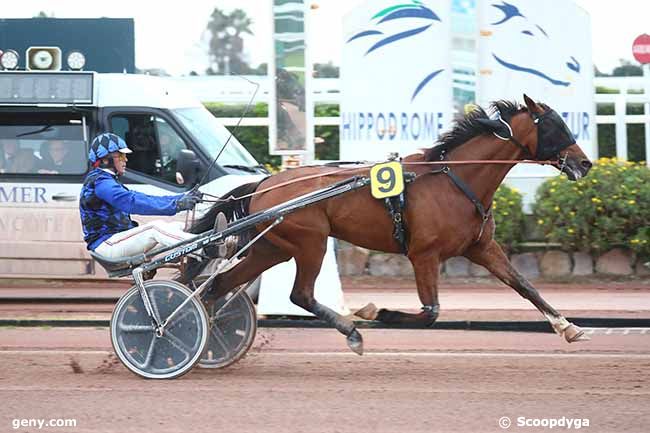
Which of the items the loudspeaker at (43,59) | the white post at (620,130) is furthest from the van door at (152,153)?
the white post at (620,130)

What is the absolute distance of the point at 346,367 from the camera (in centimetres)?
854

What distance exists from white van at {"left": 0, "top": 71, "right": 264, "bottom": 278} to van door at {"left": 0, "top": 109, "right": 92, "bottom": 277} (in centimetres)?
1

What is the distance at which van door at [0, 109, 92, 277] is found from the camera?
41.1 ft

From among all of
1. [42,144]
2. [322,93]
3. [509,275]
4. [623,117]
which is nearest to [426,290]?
[509,275]

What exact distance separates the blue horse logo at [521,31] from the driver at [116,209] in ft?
26.5

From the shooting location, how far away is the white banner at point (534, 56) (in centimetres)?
1518

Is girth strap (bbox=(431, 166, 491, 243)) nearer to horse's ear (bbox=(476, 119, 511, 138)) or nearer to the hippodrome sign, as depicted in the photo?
horse's ear (bbox=(476, 119, 511, 138))

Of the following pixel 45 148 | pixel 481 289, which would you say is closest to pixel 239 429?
pixel 45 148

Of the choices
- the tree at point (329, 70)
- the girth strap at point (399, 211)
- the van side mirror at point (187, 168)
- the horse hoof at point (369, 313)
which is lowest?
the horse hoof at point (369, 313)

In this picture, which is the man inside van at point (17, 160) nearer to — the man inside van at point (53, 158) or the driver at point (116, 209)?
the man inside van at point (53, 158)

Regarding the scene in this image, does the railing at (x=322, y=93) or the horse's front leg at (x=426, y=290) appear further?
the railing at (x=322, y=93)

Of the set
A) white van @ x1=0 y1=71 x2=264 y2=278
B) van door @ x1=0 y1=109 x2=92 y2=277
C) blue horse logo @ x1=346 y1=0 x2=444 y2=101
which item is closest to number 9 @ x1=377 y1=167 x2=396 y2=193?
white van @ x1=0 y1=71 x2=264 y2=278

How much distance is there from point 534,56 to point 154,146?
5.73m

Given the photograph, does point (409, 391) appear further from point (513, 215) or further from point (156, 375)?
point (513, 215)
